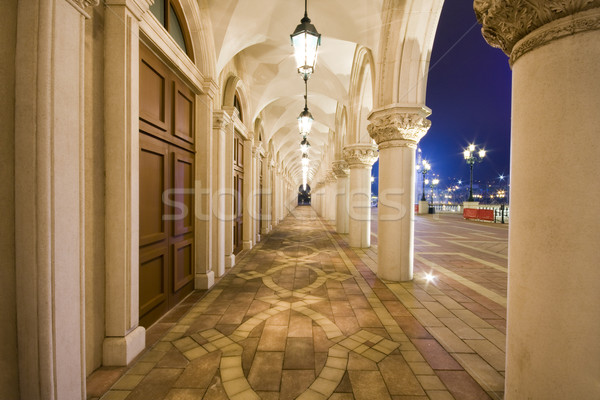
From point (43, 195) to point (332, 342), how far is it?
327 cm

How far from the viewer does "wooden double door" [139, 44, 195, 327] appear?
137 inches

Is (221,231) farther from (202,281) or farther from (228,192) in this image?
(228,192)

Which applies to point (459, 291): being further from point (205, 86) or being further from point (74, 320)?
point (205, 86)

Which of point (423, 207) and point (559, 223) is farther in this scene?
point (423, 207)

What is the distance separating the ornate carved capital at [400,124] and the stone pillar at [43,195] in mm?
5048

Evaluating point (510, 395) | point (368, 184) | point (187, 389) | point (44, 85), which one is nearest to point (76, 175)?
point (44, 85)

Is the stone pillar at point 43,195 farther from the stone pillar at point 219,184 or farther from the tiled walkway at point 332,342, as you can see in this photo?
the stone pillar at point 219,184

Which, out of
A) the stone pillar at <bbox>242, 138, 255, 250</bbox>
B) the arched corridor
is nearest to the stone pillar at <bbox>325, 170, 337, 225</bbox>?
the stone pillar at <bbox>242, 138, 255, 250</bbox>

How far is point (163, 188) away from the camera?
392 centimetres

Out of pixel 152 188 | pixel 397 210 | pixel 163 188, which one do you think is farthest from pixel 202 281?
pixel 397 210

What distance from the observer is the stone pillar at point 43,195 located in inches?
70.6

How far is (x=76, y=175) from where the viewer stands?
2.07 meters

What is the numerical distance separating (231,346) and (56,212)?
92.3 inches

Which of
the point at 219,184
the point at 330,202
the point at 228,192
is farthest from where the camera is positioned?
the point at 330,202
